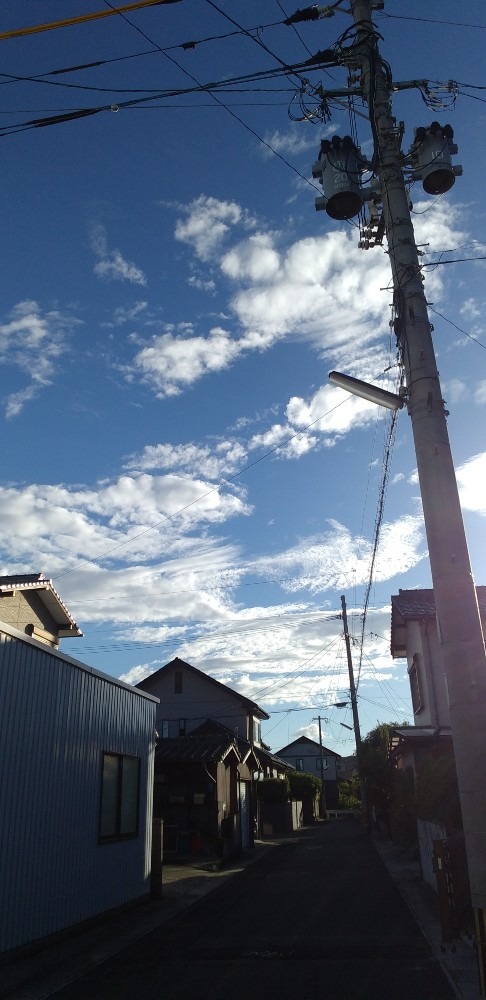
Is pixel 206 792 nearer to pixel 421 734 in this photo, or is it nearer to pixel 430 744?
pixel 421 734

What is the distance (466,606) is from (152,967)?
617 cm

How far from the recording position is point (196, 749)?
25.7 meters

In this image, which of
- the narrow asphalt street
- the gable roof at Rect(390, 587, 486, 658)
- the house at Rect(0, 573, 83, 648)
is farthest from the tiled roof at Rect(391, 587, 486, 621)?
the house at Rect(0, 573, 83, 648)

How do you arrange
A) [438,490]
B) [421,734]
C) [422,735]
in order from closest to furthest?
[438,490] → [422,735] → [421,734]

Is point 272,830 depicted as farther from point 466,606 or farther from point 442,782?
point 466,606

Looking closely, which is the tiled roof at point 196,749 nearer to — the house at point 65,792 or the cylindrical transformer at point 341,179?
the house at point 65,792

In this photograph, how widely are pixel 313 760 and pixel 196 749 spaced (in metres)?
60.6

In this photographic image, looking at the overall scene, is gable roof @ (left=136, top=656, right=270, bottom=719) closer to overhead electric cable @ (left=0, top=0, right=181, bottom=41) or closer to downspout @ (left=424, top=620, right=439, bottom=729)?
downspout @ (left=424, top=620, right=439, bottom=729)

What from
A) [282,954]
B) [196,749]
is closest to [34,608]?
[196,749]

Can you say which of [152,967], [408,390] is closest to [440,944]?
[152,967]

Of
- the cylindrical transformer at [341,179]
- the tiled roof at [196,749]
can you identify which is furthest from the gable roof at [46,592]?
the cylindrical transformer at [341,179]

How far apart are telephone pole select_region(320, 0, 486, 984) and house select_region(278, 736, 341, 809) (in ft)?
261

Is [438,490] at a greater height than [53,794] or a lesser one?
greater

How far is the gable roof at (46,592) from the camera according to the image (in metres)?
19.7
